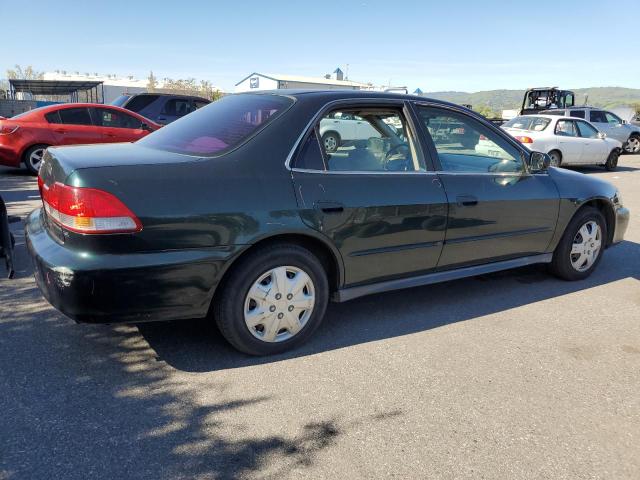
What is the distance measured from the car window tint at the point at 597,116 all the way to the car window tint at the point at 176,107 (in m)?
13.1

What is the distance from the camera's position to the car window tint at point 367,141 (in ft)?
11.3

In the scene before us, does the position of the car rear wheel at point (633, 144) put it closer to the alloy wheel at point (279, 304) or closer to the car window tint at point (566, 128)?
the car window tint at point (566, 128)

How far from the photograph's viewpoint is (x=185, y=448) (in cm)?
239

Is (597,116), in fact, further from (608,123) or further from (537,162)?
(537,162)

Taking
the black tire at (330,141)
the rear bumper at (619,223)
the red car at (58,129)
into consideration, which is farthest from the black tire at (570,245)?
the red car at (58,129)

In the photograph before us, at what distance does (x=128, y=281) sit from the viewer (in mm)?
2707

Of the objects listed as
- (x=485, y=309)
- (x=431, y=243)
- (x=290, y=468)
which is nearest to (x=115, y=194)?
(x=290, y=468)

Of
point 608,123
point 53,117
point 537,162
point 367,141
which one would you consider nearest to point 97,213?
point 367,141

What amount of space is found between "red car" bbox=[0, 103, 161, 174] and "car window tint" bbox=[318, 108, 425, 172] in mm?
7955

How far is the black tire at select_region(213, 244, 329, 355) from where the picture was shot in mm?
3033

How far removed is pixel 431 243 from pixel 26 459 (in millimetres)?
2680

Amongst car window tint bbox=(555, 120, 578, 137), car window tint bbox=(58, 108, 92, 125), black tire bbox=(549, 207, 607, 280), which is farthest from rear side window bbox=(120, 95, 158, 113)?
black tire bbox=(549, 207, 607, 280)

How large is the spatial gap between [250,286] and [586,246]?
343 cm

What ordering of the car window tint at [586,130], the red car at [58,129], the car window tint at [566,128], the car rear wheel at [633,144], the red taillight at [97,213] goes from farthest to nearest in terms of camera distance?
the car rear wheel at [633,144] → the car window tint at [586,130] → the car window tint at [566,128] → the red car at [58,129] → the red taillight at [97,213]
